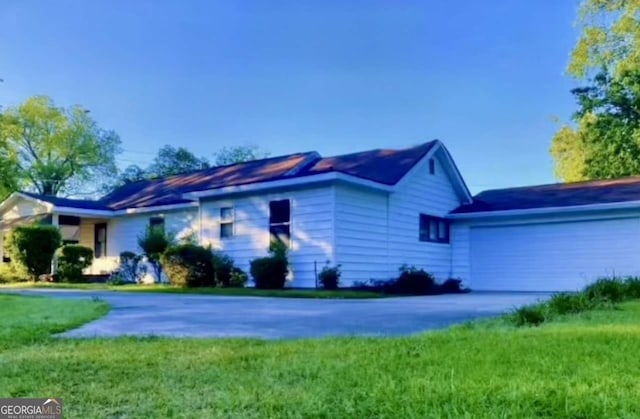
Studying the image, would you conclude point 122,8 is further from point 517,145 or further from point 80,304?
point 517,145

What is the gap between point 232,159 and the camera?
4553 cm

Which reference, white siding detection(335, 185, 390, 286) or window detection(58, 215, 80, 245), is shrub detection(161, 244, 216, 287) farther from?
window detection(58, 215, 80, 245)

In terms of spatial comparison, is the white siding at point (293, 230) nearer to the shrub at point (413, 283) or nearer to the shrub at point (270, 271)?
the shrub at point (270, 271)

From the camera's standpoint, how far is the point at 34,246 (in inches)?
709

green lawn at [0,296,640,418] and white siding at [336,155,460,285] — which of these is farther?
white siding at [336,155,460,285]

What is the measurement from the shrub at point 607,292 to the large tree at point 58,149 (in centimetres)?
3953

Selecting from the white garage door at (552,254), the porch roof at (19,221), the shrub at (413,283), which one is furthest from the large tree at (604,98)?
the porch roof at (19,221)

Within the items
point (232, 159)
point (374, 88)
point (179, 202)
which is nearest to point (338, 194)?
point (179, 202)

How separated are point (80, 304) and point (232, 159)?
37693 mm

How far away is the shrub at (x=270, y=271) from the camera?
14.2 m

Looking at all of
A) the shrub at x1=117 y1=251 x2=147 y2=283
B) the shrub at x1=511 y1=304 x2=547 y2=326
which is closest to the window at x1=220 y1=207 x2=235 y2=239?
the shrub at x1=117 y1=251 x2=147 y2=283

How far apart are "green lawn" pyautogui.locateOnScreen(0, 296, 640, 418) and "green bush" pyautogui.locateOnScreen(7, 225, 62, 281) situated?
14.6 m

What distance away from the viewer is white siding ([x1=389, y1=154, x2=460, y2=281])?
640 inches

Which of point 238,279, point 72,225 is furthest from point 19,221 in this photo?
point 238,279
